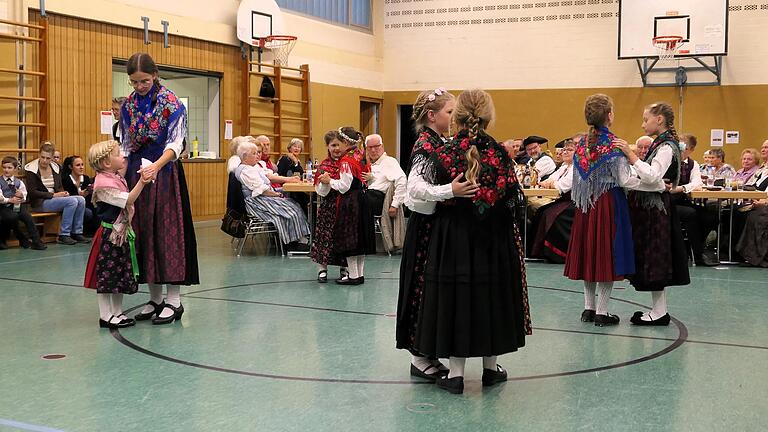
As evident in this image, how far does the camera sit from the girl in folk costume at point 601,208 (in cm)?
482

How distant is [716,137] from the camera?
13078 millimetres

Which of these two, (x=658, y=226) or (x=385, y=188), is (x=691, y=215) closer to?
(x=385, y=188)

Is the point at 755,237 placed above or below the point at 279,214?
below

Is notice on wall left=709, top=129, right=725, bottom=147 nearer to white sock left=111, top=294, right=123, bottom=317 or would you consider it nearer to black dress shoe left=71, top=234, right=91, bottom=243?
black dress shoe left=71, top=234, right=91, bottom=243

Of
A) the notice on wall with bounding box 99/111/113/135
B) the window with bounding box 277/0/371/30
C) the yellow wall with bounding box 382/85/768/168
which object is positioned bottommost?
the notice on wall with bounding box 99/111/113/135

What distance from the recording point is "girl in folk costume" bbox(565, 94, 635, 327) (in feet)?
15.8

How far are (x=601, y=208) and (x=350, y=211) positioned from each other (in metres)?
2.28

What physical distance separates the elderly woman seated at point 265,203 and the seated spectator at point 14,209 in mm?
2187

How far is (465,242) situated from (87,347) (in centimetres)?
219

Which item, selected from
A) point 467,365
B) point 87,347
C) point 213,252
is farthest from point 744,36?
point 87,347

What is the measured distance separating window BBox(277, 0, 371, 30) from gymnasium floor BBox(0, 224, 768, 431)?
829 centimetres

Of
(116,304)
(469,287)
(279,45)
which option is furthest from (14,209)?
(469,287)

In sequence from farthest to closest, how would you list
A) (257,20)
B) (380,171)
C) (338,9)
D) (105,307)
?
(338,9)
(257,20)
(380,171)
(105,307)

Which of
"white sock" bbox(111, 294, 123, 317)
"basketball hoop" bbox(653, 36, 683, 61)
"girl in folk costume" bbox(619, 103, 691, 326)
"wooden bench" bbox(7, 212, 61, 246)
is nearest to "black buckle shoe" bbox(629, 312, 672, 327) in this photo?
"girl in folk costume" bbox(619, 103, 691, 326)
